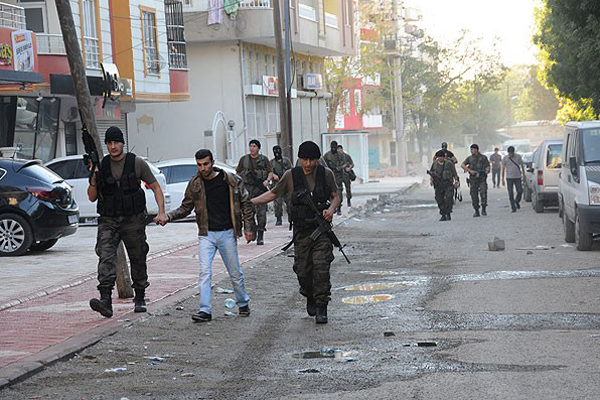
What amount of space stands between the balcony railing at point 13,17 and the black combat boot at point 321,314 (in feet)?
58.5

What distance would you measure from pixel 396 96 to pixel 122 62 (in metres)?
41.3

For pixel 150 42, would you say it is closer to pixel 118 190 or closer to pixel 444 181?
pixel 444 181

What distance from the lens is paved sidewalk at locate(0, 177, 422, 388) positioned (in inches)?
342

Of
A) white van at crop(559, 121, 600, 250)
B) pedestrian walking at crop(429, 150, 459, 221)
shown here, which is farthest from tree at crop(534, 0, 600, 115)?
white van at crop(559, 121, 600, 250)

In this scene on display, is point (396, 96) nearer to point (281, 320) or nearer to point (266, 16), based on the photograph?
point (266, 16)

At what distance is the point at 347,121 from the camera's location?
80500 millimetres

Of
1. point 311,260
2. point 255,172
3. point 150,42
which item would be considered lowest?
point 311,260

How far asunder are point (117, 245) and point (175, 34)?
26443mm

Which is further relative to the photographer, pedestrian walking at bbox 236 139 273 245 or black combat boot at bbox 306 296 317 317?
pedestrian walking at bbox 236 139 273 245

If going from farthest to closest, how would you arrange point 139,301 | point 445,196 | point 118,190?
point 445,196 < point 139,301 < point 118,190

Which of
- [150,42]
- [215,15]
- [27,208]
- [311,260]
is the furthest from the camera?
[215,15]

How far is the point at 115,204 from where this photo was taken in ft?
35.6

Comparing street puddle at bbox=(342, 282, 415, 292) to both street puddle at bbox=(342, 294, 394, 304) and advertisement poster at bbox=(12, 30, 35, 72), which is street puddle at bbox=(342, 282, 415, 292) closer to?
street puddle at bbox=(342, 294, 394, 304)

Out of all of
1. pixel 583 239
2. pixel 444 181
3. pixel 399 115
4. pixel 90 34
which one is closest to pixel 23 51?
pixel 90 34
